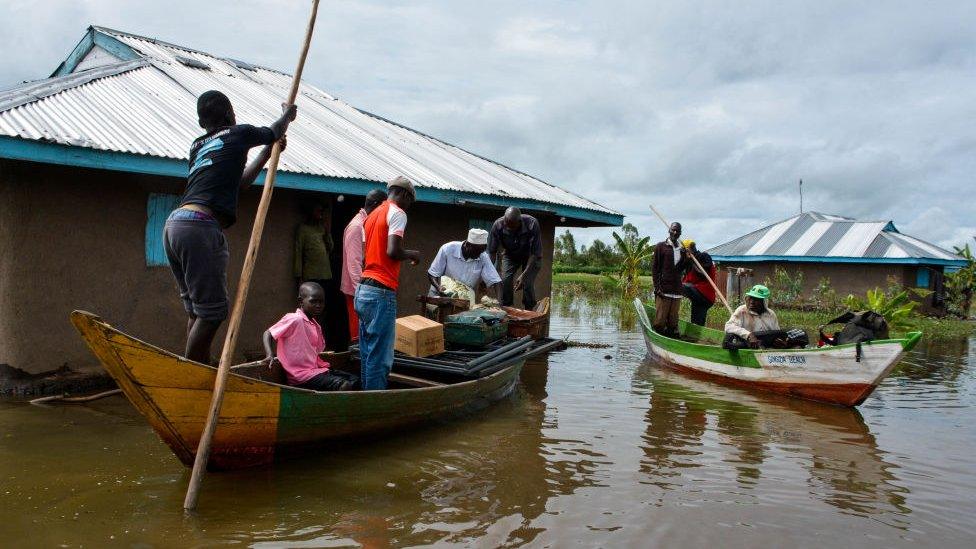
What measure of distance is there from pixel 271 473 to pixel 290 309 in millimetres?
4064

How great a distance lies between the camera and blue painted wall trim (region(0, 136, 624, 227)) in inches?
237

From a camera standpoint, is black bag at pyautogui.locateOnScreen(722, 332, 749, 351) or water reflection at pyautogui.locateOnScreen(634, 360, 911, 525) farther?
black bag at pyautogui.locateOnScreen(722, 332, 749, 351)

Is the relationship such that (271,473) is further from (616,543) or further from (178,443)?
(616,543)

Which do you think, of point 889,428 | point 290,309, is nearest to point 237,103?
point 290,309

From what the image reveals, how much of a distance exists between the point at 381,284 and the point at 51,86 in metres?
5.06

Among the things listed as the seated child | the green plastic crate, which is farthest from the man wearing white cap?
the seated child

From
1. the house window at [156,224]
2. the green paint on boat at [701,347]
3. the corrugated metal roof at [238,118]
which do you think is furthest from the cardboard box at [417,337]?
the green paint on boat at [701,347]

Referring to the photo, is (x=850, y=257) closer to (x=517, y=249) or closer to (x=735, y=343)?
(x=735, y=343)

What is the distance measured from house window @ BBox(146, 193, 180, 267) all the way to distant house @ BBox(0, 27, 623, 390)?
1 cm

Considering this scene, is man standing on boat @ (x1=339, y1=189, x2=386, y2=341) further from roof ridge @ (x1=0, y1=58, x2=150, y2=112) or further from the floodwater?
roof ridge @ (x1=0, y1=58, x2=150, y2=112)

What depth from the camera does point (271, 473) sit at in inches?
199

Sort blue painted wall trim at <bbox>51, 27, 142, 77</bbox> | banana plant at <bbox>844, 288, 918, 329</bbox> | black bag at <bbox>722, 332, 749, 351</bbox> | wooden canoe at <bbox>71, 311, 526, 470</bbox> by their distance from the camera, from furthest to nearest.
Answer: banana plant at <bbox>844, 288, 918, 329</bbox>
blue painted wall trim at <bbox>51, 27, 142, 77</bbox>
black bag at <bbox>722, 332, 749, 351</bbox>
wooden canoe at <bbox>71, 311, 526, 470</bbox>

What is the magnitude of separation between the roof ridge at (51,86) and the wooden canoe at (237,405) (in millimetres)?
3813

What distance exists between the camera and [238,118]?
9.04 m
